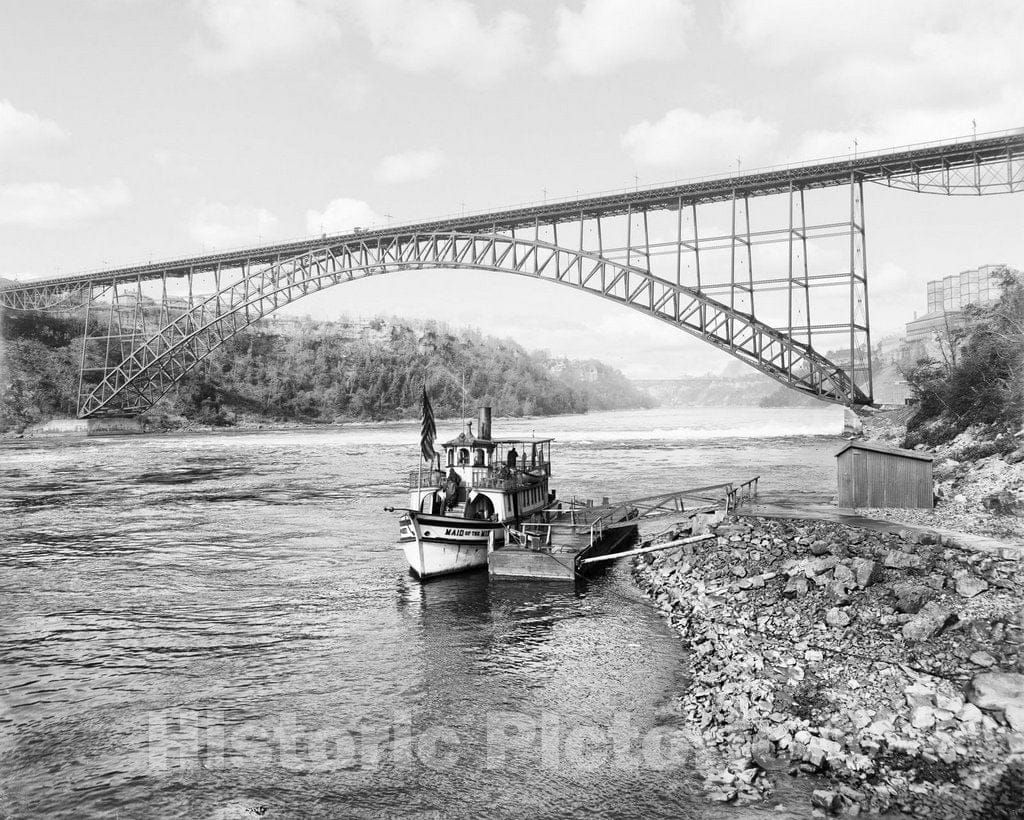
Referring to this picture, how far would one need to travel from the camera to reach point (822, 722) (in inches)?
410

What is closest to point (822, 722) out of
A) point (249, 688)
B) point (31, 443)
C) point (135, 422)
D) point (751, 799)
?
point (751, 799)

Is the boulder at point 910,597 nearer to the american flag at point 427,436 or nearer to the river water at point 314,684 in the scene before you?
the river water at point 314,684

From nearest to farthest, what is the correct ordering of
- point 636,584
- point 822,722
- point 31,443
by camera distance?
1. point 822,722
2. point 636,584
3. point 31,443

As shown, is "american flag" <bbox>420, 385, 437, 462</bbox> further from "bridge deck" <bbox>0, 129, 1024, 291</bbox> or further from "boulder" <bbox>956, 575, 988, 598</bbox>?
"bridge deck" <bbox>0, 129, 1024, 291</bbox>

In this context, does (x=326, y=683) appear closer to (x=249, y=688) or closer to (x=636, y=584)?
(x=249, y=688)

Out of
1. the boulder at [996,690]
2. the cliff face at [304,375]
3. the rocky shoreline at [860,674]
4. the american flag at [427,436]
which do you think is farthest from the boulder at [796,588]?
the cliff face at [304,375]

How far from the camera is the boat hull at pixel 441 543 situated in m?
20.3

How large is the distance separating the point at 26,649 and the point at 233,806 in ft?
27.7

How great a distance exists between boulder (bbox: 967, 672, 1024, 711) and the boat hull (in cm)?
1297

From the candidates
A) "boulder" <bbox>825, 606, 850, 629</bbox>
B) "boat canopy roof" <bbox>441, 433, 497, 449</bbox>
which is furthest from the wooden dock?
"boulder" <bbox>825, 606, 850, 629</bbox>

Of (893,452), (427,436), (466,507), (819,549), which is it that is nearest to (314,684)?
(466,507)

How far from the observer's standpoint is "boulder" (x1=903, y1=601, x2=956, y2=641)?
12.5 m

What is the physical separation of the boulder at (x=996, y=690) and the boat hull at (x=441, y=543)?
12972mm

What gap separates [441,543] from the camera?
2050 cm
